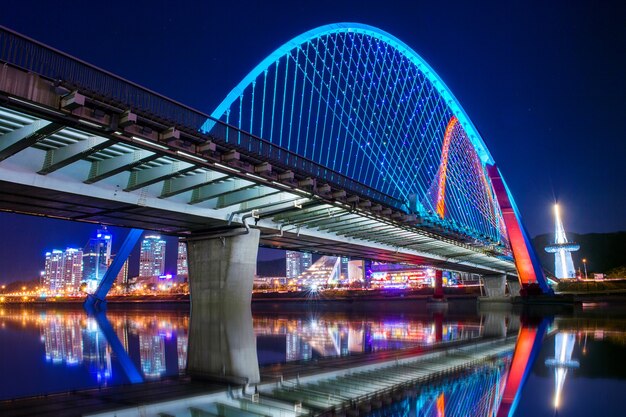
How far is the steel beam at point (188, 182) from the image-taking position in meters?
22.6

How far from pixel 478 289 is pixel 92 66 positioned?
132 m

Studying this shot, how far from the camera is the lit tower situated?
12900cm

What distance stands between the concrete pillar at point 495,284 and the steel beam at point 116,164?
85779mm

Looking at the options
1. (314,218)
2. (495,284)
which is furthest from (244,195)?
(495,284)

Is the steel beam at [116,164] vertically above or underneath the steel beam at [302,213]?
above

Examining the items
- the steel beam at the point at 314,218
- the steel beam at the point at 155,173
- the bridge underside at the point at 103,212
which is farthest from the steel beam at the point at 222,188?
the steel beam at the point at 314,218

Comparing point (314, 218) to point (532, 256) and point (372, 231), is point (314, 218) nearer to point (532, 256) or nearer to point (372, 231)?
point (372, 231)

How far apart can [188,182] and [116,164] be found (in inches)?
158

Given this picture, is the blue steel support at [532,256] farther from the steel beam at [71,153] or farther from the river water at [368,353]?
the steel beam at [71,153]

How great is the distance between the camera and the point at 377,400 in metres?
7.62

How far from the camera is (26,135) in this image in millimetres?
15773

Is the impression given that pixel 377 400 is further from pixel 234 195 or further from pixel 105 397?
pixel 234 195

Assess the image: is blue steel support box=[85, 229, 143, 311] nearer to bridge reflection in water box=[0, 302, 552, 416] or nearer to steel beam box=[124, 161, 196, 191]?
steel beam box=[124, 161, 196, 191]

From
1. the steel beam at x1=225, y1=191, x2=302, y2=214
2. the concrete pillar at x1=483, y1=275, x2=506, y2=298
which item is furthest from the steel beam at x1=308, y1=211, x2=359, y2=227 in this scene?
the concrete pillar at x1=483, y1=275, x2=506, y2=298
